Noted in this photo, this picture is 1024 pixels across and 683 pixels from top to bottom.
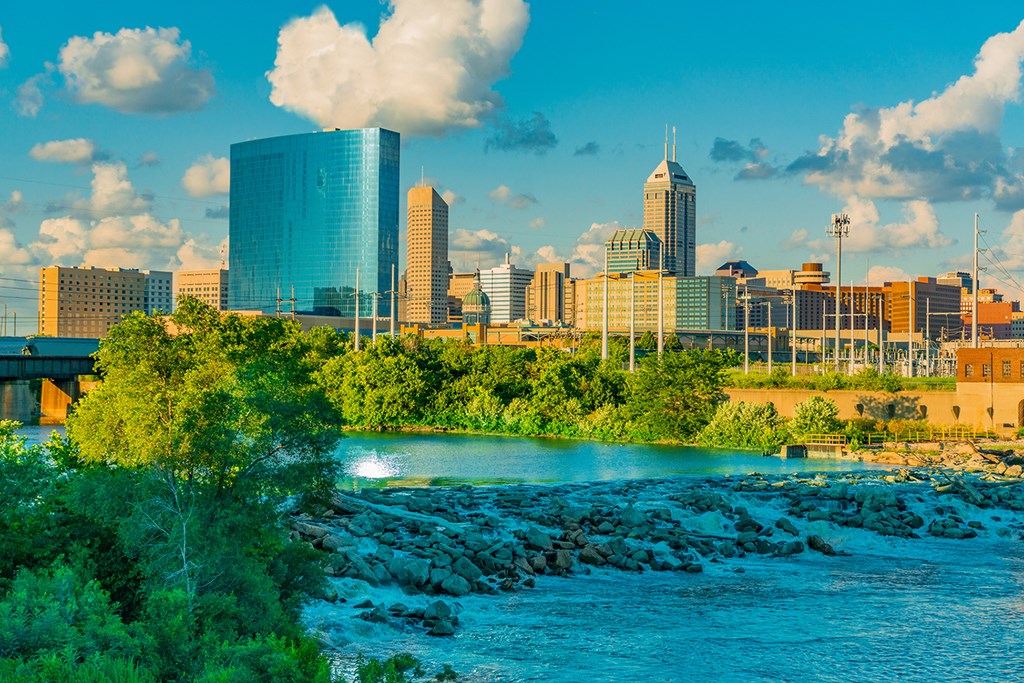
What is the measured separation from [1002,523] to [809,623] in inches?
907

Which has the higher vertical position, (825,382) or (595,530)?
(825,382)

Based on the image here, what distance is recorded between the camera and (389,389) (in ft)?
369

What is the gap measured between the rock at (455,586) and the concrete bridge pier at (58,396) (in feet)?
310

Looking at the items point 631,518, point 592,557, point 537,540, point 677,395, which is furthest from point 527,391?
point 592,557

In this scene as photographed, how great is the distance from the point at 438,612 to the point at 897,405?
224 feet

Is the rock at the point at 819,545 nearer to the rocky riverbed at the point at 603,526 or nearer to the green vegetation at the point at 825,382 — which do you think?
the rocky riverbed at the point at 603,526

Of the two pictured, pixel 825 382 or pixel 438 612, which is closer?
pixel 438 612

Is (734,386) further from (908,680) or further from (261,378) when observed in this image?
(261,378)

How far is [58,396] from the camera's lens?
13012cm

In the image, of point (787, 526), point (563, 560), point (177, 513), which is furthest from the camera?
point (787, 526)

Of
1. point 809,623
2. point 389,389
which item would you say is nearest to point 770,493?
point 809,623

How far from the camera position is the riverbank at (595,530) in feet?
126

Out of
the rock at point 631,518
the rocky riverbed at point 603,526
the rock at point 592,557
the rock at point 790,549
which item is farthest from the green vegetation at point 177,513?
A: the rock at point 790,549

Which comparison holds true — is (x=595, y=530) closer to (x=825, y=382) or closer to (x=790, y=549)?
(x=790, y=549)
